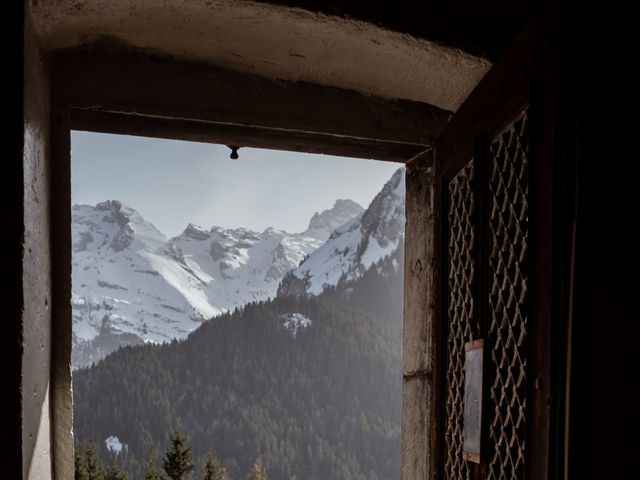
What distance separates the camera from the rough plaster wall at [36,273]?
156cm

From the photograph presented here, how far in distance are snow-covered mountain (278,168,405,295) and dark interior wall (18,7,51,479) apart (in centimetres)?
6144

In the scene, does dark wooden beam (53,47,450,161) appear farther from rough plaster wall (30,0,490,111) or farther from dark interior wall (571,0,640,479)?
dark interior wall (571,0,640,479)

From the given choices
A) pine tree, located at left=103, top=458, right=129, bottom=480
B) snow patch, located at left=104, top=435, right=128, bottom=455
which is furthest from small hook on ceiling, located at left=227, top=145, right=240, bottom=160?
snow patch, located at left=104, top=435, right=128, bottom=455

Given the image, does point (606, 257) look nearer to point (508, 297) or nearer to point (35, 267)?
point (508, 297)

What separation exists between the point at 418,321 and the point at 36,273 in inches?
61.0

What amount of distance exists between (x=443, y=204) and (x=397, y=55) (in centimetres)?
53

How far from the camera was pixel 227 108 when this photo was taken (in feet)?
7.29

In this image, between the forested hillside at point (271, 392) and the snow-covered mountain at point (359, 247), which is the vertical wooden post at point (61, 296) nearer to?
the forested hillside at point (271, 392)

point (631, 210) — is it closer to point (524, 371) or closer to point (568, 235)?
point (568, 235)

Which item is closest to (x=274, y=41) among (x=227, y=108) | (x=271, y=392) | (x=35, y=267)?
(x=227, y=108)

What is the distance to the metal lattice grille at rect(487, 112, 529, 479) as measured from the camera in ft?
5.35

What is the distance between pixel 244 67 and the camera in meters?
2.21

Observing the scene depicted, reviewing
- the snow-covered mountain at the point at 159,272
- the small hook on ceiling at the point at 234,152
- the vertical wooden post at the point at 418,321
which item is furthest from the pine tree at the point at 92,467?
the snow-covered mountain at the point at 159,272

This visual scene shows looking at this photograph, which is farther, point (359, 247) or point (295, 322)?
point (359, 247)
